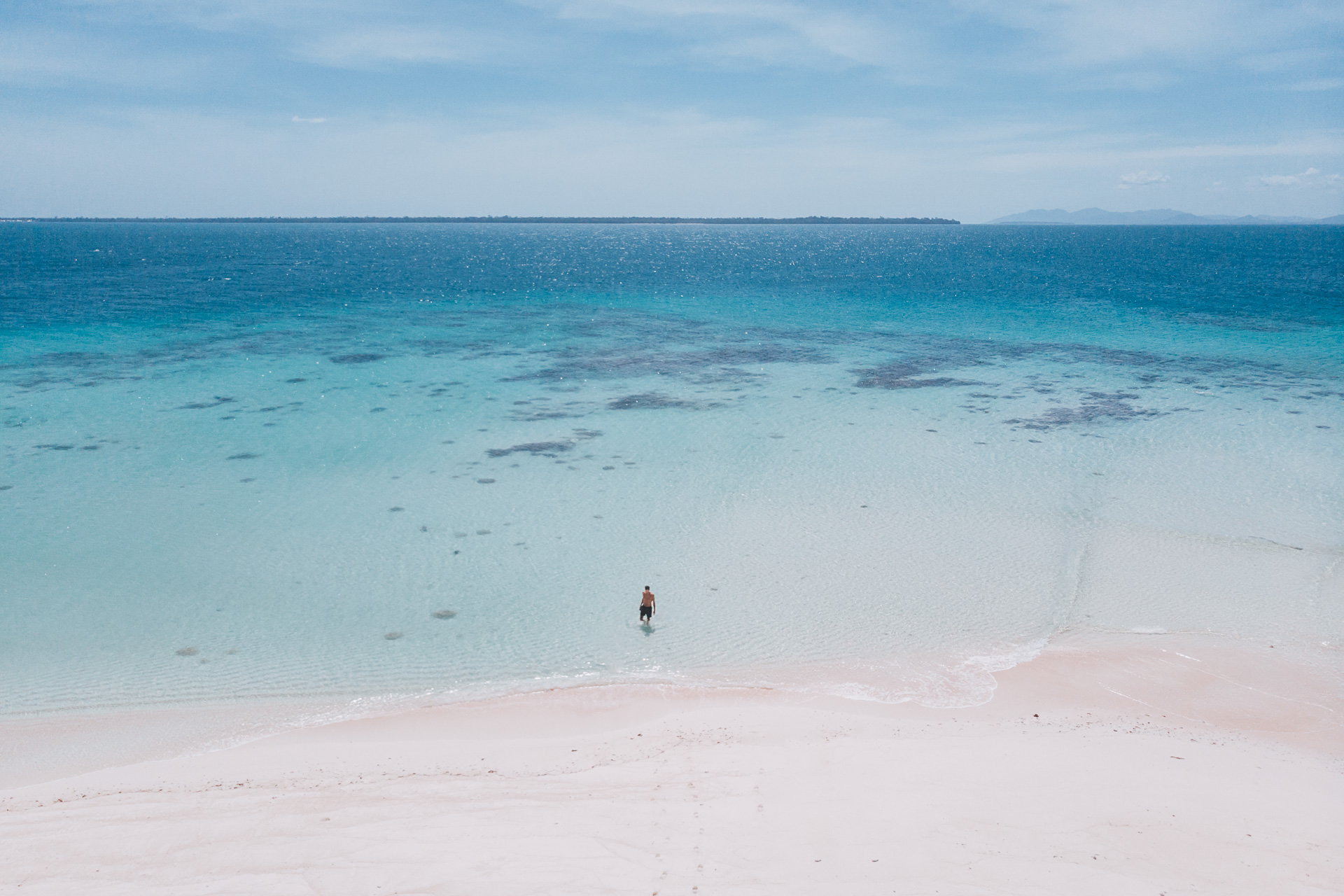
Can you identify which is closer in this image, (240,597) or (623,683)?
(623,683)

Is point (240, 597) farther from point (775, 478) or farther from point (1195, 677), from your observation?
point (1195, 677)

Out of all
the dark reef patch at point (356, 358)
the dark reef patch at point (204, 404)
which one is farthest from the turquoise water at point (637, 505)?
the dark reef patch at point (204, 404)

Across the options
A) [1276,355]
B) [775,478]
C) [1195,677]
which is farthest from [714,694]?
[1276,355]

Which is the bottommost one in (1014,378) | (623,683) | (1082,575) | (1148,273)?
(623,683)

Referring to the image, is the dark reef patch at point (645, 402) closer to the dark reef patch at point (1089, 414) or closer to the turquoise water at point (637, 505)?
the turquoise water at point (637, 505)

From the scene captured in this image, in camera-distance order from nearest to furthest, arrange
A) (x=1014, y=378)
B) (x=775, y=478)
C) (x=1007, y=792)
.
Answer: (x=1007, y=792), (x=775, y=478), (x=1014, y=378)

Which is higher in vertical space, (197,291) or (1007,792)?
(197,291)

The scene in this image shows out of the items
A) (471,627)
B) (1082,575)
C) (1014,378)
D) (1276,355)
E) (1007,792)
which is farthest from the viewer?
(1276,355)
